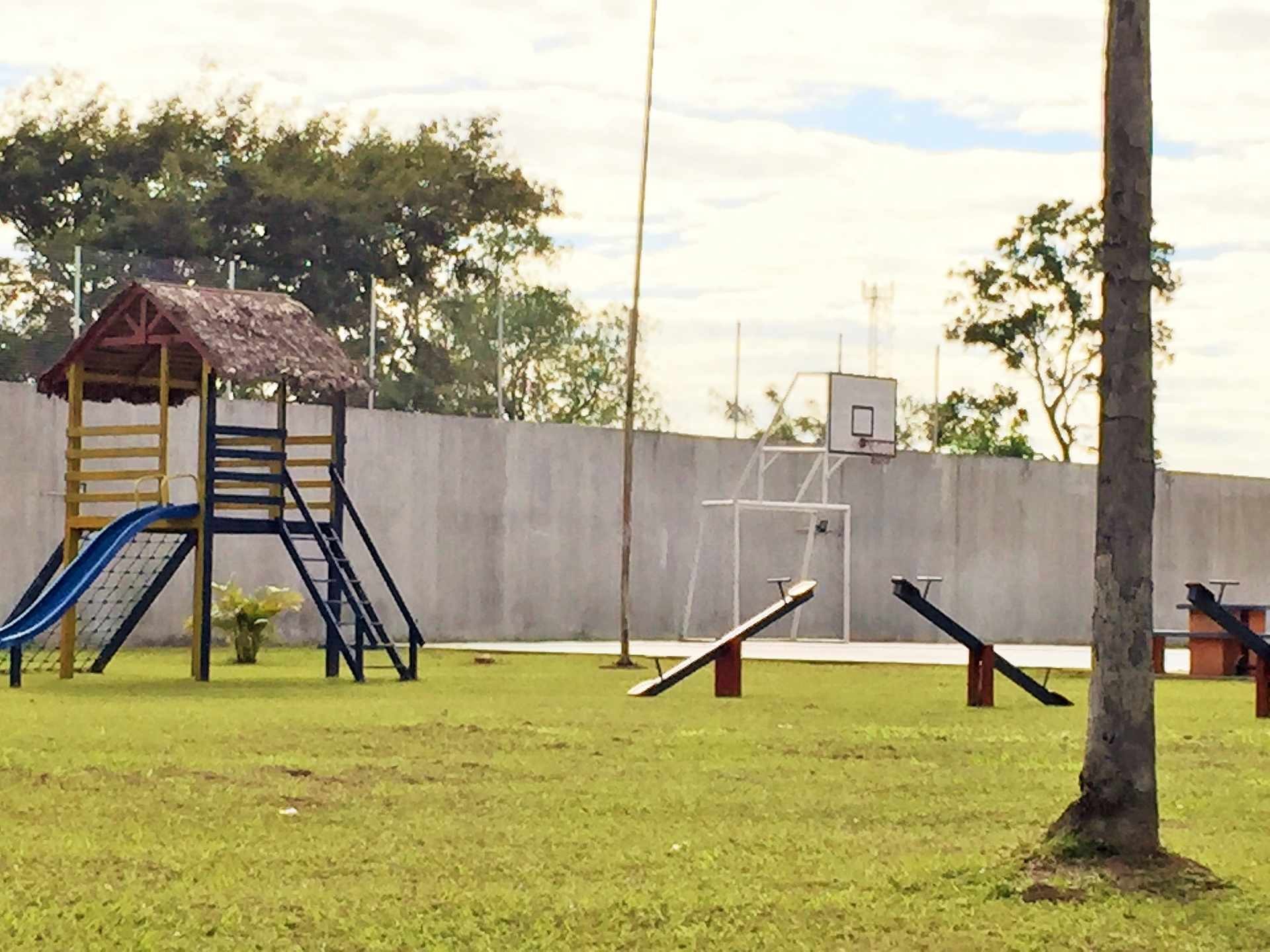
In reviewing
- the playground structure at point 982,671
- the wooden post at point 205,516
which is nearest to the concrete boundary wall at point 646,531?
the wooden post at point 205,516

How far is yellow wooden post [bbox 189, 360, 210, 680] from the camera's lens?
62.9 feet

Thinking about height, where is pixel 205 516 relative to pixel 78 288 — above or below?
below

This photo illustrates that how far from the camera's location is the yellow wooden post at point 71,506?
776 inches

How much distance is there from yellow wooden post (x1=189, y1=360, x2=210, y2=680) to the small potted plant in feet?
12.9

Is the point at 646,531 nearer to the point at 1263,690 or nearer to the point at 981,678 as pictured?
the point at 981,678

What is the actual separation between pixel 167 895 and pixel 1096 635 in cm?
306

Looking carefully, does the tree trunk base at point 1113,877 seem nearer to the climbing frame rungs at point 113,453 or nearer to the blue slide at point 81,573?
the blue slide at point 81,573

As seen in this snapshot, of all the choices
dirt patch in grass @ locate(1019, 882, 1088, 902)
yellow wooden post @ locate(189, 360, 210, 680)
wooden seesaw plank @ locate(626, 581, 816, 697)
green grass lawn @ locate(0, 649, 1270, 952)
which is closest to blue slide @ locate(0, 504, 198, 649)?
yellow wooden post @ locate(189, 360, 210, 680)

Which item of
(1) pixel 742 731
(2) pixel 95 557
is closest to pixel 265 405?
(2) pixel 95 557

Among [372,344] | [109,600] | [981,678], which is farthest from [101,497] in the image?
[372,344]

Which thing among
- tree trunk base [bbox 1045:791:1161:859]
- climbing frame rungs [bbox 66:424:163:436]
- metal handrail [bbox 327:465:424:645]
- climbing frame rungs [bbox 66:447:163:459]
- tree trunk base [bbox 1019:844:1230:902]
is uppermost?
climbing frame rungs [bbox 66:424:163:436]

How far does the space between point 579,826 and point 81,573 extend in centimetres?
1013

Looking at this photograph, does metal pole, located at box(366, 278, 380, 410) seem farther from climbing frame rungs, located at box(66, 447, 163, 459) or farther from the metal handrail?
climbing frame rungs, located at box(66, 447, 163, 459)

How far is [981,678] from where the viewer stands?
17172mm
